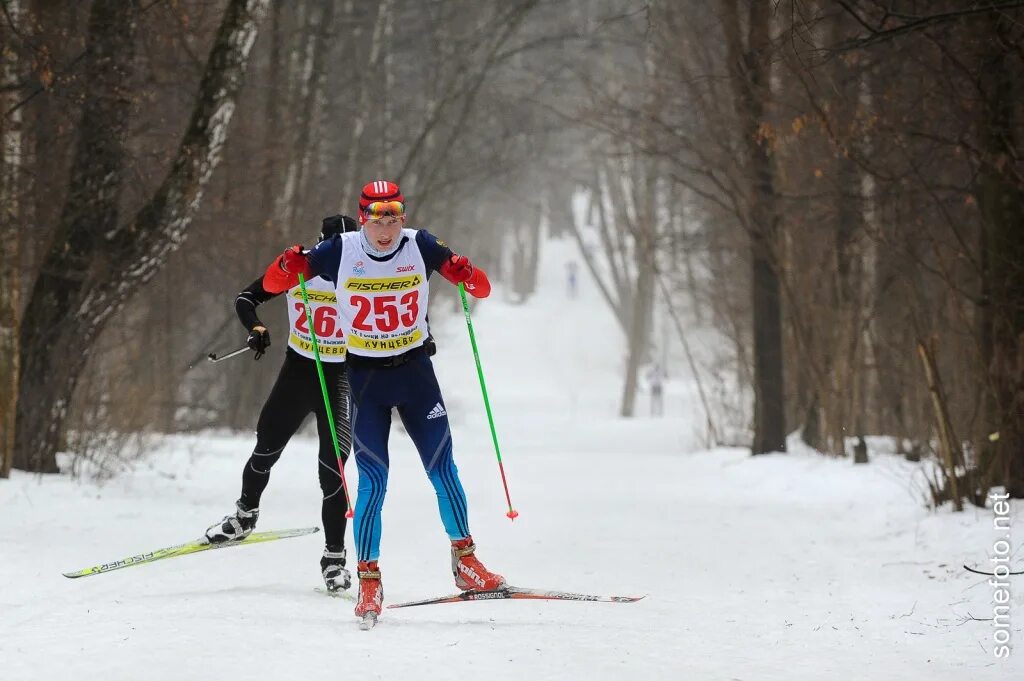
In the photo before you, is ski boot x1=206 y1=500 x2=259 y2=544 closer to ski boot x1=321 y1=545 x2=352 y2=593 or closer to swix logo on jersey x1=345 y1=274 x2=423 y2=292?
ski boot x1=321 y1=545 x2=352 y2=593

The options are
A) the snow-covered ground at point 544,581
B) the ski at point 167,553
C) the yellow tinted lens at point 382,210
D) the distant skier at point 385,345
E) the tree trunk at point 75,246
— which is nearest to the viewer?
the snow-covered ground at point 544,581

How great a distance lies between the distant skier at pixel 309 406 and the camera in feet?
24.0

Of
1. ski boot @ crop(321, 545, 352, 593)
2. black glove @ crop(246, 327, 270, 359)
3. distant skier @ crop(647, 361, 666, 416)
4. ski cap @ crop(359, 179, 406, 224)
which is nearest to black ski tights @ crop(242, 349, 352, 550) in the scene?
ski boot @ crop(321, 545, 352, 593)

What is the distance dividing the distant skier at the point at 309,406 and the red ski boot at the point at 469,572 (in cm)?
99

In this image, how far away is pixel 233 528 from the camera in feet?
24.8

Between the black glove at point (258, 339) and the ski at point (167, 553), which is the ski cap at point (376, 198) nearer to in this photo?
the black glove at point (258, 339)

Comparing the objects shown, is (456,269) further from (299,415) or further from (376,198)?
(299,415)

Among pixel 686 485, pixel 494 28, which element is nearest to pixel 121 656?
pixel 686 485

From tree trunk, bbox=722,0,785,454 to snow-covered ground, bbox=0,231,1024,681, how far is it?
112 centimetres

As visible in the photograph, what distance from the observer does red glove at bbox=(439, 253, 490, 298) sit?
6.54m

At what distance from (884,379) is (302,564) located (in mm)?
10291

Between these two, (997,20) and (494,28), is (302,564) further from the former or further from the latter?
(494,28)

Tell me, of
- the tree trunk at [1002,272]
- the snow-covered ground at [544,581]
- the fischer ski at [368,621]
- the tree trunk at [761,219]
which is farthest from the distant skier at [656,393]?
the fischer ski at [368,621]

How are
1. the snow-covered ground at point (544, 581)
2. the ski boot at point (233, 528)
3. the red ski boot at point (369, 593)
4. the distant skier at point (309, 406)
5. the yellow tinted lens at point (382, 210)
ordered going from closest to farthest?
1. the snow-covered ground at point (544, 581)
2. the red ski boot at point (369, 593)
3. the yellow tinted lens at point (382, 210)
4. the distant skier at point (309, 406)
5. the ski boot at point (233, 528)
